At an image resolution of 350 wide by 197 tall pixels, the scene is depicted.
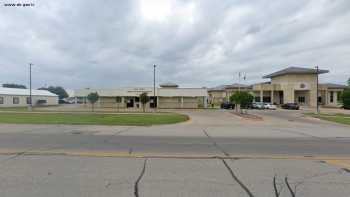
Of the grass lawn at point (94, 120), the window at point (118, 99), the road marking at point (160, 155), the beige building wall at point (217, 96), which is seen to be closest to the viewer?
the road marking at point (160, 155)

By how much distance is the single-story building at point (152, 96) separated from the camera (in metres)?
55.5

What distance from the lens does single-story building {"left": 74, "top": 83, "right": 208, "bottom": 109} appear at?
2184 inches

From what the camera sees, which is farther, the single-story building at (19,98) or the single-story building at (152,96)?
the single-story building at (19,98)

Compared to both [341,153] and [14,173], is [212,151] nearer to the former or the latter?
[341,153]

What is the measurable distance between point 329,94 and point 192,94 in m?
42.0

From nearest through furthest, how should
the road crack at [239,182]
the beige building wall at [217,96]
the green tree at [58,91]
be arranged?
the road crack at [239,182] → the beige building wall at [217,96] → the green tree at [58,91]

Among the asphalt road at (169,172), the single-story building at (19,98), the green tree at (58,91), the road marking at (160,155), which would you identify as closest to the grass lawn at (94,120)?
the road marking at (160,155)

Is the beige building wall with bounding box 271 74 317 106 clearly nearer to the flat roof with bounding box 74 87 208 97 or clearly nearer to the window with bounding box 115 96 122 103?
the flat roof with bounding box 74 87 208 97

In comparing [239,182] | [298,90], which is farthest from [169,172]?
[298,90]

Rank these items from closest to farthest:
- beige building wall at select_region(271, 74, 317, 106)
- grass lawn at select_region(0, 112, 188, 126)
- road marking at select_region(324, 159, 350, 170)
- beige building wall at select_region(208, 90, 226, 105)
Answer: road marking at select_region(324, 159, 350, 170) → grass lawn at select_region(0, 112, 188, 126) → beige building wall at select_region(271, 74, 317, 106) → beige building wall at select_region(208, 90, 226, 105)

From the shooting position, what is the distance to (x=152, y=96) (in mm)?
55594

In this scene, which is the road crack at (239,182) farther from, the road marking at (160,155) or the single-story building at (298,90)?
the single-story building at (298,90)

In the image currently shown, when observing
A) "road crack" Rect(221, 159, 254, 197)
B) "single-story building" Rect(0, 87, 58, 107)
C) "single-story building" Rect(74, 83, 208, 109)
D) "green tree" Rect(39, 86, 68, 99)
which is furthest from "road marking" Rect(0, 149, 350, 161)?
"green tree" Rect(39, 86, 68, 99)

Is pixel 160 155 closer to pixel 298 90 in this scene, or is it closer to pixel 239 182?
pixel 239 182
